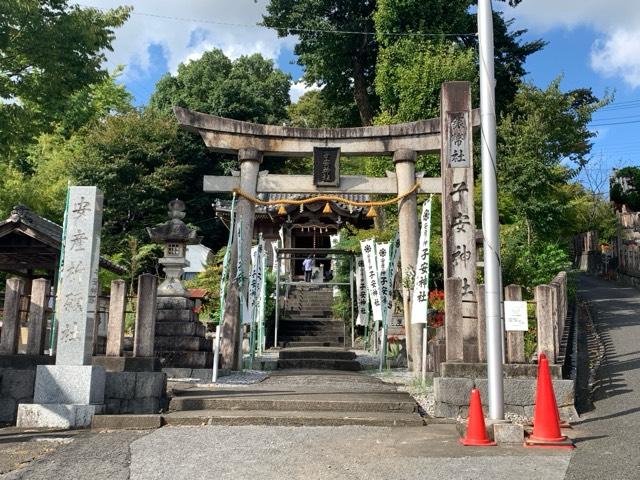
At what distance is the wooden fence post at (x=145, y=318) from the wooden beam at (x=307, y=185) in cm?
420

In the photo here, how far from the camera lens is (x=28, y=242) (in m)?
14.7

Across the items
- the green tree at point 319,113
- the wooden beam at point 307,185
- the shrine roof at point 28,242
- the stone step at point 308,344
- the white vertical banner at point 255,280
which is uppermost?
the green tree at point 319,113

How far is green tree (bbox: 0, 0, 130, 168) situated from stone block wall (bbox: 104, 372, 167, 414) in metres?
8.62

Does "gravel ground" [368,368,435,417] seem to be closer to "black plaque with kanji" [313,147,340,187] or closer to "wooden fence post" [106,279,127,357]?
"black plaque with kanji" [313,147,340,187]

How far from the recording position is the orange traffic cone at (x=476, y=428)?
6.09m

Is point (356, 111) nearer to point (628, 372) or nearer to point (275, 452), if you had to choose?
point (628, 372)

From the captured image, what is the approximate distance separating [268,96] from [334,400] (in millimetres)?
28927

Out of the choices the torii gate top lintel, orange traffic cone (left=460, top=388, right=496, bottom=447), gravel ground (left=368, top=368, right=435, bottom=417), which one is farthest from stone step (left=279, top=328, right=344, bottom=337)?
orange traffic cone (left=460, top=388, right=496, bottom=447)

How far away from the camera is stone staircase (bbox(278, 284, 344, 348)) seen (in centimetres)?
1884

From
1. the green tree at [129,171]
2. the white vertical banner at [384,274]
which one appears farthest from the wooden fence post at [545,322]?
the green tree at [129,171]

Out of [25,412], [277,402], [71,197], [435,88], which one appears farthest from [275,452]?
[435,88]

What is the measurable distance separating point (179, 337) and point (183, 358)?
0.47 m

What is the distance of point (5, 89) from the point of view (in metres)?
13.5

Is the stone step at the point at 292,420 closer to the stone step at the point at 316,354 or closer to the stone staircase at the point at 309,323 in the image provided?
the stone step at the point at 316,354
